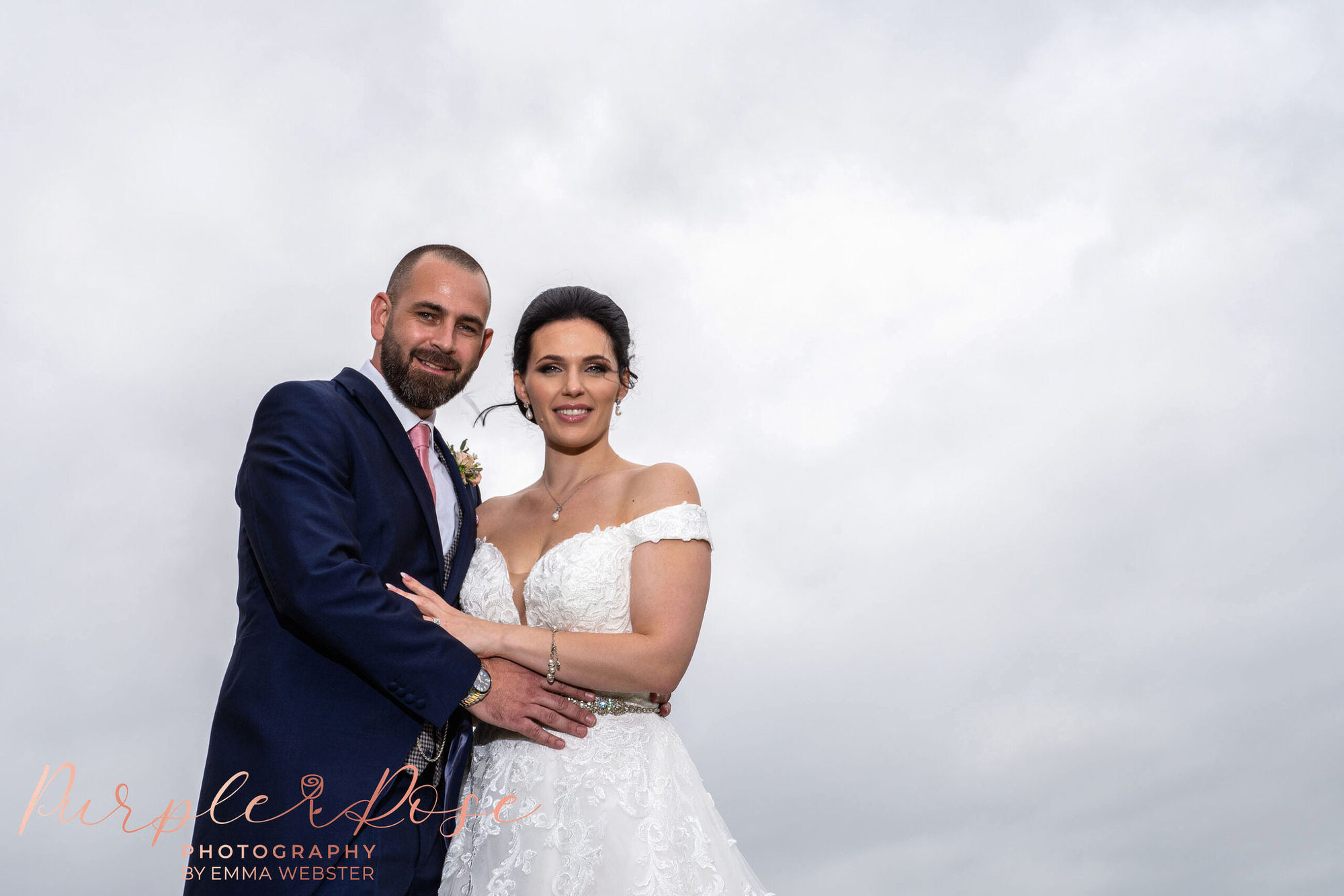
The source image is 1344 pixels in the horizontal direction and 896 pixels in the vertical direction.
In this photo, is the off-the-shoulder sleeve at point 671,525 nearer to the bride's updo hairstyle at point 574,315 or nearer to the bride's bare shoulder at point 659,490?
the bride's bare shoulder at point 659,490

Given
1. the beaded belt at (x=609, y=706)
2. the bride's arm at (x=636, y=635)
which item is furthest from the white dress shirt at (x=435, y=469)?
the beaded belt at (x=609, y=706)

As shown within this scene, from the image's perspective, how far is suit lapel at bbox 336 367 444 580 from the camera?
14.0 ft

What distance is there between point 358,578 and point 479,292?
1.67 m

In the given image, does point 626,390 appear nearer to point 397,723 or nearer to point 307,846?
point 397,723

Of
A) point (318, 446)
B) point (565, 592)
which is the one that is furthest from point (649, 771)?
point (318, 446)

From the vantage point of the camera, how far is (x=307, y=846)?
142 inches

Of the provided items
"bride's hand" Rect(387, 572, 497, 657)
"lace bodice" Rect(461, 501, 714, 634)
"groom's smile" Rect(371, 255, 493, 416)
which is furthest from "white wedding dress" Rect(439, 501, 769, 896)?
"groom's smile" Rect(371, 255, 493, 416)

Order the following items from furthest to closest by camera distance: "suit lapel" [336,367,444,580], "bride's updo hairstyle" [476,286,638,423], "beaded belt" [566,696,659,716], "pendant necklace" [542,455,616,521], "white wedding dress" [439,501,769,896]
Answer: "bride's updo hairstyle" [476,286,638,423] → "pendant necklace" [542,455,616,521] → "beaded belt" [566,696,659,716] → "suit lapel" [336,367,444,580] → "white wedding dress" [439,501,769,896]

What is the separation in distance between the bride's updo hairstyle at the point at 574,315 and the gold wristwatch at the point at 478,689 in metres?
1.78

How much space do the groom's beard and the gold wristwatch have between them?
1.30 meters

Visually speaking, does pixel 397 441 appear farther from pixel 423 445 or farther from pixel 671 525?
pixel 671 525

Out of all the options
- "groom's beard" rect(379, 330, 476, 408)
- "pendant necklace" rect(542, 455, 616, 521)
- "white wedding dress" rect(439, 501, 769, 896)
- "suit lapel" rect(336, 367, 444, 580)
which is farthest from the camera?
"pendant necklace" rect(542, 455, 616, 521)

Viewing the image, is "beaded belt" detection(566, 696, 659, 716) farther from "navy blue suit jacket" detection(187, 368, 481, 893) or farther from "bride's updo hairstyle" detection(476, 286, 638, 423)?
"bride's updo hairstyle" detection(476, 286, 638, 423)

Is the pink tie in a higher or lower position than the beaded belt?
higher
